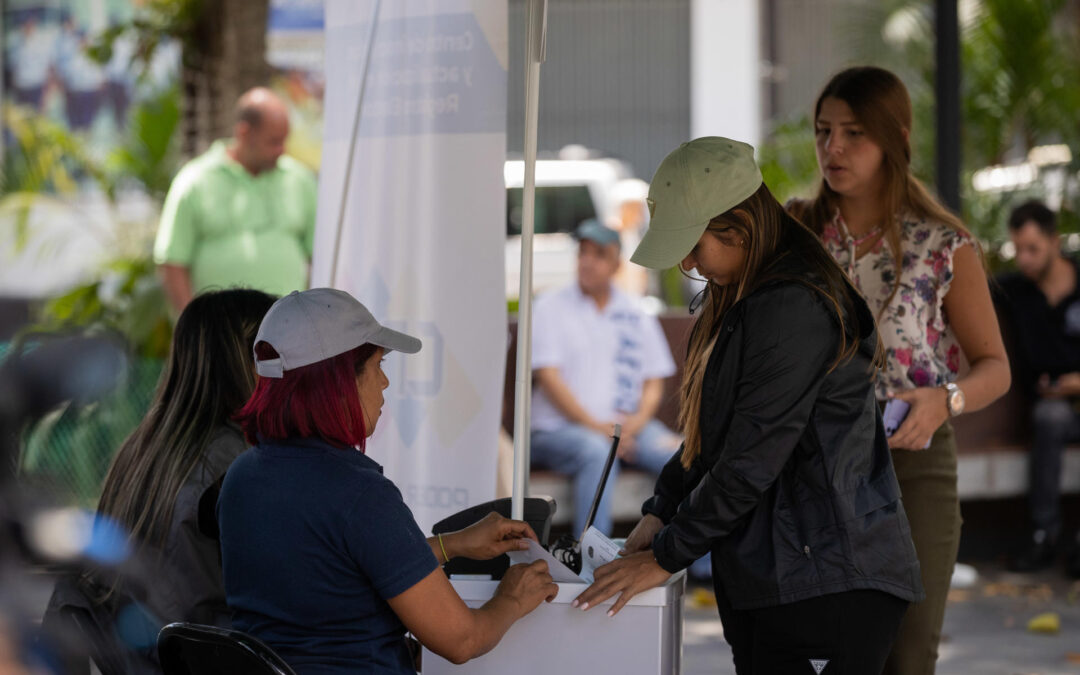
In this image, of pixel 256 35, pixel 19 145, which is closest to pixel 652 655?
pixel 256 35

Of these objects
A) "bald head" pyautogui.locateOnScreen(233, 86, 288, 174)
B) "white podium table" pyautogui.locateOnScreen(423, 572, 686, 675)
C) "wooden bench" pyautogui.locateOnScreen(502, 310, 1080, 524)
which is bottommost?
"wooden bench" pyautogui.locateOnScreen(502, 310, 1080, 524)

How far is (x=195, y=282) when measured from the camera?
19.6 ft

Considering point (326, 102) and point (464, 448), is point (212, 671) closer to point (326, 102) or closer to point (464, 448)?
point (464, 448)

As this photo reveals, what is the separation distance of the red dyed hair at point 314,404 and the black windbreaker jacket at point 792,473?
2.10 ft

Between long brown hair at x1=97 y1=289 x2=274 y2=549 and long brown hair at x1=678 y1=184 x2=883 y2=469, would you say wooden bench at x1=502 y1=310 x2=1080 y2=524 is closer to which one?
long brown hair at x1=97 y1=289 x2=274 y2=549

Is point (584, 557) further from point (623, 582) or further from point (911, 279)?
point (911, 279)

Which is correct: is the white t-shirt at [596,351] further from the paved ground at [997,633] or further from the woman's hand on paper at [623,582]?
the woman's hand on paper at [623,582]

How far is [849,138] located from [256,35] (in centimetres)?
543

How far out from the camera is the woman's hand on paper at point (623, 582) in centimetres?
236

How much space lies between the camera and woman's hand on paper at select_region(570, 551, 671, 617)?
236 centimetres

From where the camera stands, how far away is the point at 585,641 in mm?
2418

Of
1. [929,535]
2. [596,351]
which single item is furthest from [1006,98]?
[929,535]

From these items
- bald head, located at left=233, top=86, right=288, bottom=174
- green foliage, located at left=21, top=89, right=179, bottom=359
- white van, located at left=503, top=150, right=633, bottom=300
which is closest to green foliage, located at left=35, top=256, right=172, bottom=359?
green foliage, located at left=21, top=89, right=179, bottom=359

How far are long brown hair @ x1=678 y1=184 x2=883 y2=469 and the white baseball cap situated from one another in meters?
0.58
